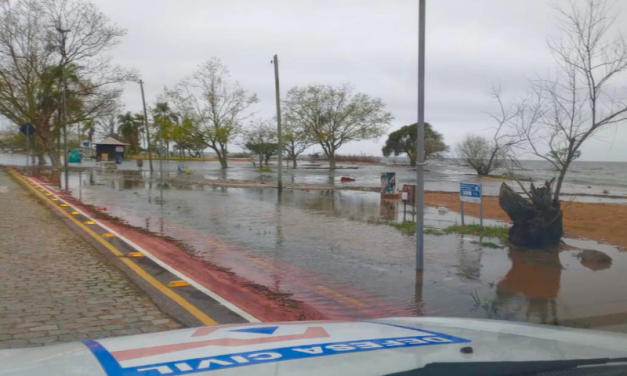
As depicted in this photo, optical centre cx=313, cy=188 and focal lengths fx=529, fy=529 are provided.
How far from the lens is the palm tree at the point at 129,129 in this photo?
8488 centimetres

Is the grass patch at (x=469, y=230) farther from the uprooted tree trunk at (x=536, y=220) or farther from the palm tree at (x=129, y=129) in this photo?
the palm tree at (x=129, y=129)

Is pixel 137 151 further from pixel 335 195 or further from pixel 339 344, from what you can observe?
pixel 339 344

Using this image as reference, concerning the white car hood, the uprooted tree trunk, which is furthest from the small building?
the white car hood

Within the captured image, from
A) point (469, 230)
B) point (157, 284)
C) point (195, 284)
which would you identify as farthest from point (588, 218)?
point (157, 284)

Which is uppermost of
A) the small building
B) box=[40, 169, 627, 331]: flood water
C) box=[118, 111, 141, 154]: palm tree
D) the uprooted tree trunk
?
box=[118, 111, 141, 154]: palm tree

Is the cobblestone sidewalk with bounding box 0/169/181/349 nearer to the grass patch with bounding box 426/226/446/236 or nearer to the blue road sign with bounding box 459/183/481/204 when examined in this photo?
the grass patch with bounding box 426/226/446/236

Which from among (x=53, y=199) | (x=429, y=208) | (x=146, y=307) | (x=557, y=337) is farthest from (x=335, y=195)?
(x=557, y=337)

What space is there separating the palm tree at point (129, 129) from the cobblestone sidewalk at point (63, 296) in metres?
79.1

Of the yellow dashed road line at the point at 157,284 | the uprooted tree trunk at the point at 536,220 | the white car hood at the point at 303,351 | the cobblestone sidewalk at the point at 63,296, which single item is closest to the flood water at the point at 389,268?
the uprooted tree trunk at the point at 536,220

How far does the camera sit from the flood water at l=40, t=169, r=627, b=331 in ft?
20.8

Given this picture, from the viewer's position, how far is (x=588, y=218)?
15297 mm

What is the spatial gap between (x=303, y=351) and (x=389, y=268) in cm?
626

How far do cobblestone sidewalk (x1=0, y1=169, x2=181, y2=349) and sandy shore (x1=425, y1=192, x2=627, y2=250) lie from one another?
9.41 meters

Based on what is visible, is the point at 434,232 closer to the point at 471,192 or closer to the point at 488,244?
the point at 471,192
